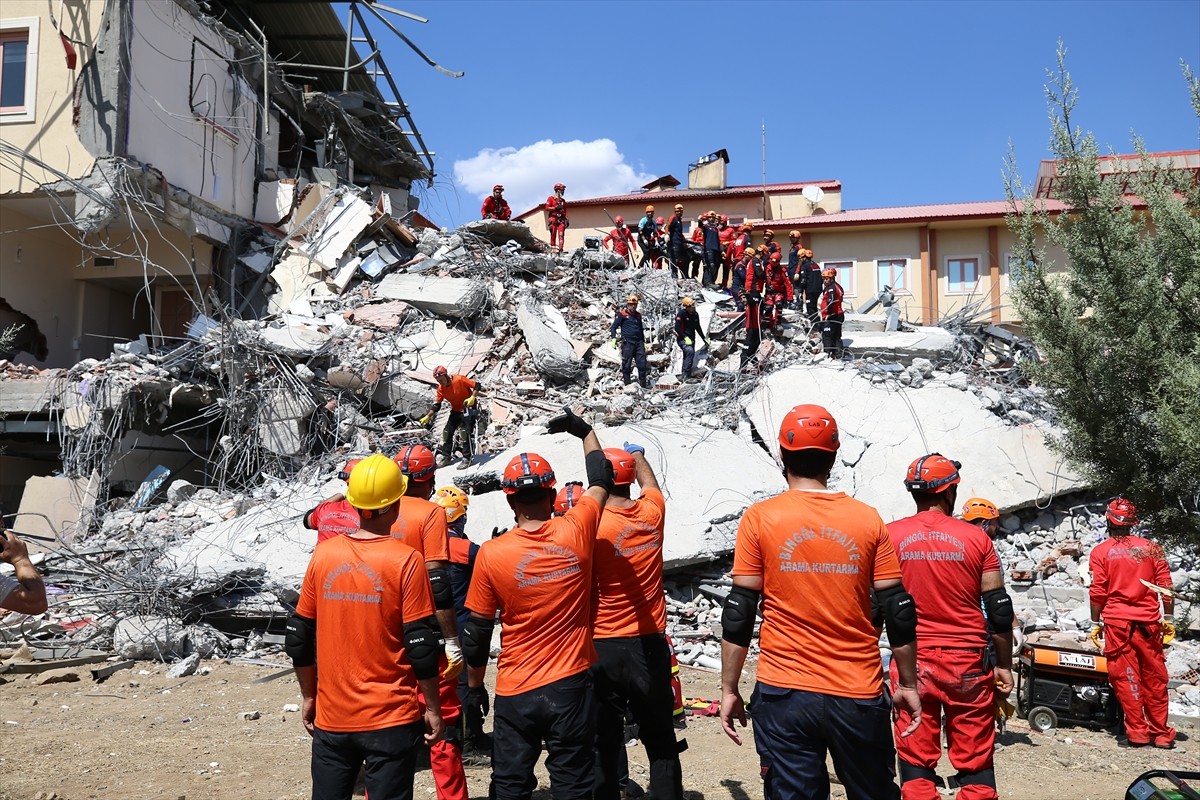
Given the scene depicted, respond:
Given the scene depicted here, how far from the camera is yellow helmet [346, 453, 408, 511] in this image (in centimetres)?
307

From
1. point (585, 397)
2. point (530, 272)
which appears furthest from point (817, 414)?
point (530, 272)

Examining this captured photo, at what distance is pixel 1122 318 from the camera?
12.2 ft

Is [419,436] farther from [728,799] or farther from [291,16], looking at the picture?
[291,16]

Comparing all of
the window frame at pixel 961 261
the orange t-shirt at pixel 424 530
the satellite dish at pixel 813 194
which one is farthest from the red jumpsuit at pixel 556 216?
the orange t-shirt at pixel 424 530

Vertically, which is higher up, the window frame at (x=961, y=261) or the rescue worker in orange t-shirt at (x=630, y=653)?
the window frame at (x=961, y=261)

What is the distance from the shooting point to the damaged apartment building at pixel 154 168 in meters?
13.2

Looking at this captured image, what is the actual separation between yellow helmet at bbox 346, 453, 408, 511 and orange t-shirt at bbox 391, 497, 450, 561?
0.72 m

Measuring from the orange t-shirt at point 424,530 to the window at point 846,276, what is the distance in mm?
20748

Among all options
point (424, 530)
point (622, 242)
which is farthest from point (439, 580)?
A: point (622, 242)

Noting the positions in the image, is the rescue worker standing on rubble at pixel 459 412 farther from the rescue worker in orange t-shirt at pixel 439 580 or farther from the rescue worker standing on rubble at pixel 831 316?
the rescue worker in orange t-shirt at pixel 439 580

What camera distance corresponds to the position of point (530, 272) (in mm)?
15977

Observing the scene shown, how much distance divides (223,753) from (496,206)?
13494mm

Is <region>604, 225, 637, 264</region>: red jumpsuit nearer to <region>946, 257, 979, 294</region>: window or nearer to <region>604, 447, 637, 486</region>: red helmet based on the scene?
<region>946, 257, 979, 294</region>: window

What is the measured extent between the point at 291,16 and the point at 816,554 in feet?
61.0
